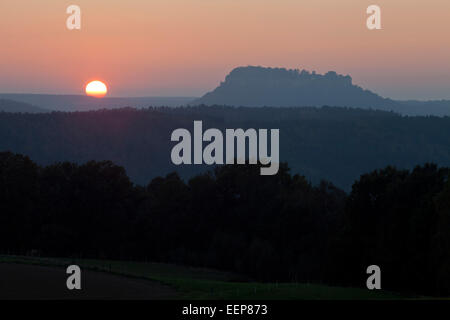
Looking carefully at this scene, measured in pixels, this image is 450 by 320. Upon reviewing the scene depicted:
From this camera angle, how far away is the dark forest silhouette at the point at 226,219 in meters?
76.2

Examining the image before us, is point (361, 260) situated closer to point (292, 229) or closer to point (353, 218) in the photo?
point (353, 218)

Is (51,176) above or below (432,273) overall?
above

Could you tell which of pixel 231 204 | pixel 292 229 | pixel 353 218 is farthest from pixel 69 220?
pixel 353 218

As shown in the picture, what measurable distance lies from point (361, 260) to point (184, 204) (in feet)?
118

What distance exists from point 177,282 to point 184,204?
53.7 metres

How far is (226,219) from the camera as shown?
106m

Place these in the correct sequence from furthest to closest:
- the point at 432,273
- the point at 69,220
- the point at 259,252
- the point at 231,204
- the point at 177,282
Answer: the point at 231,204
the point at 69,220
the point at 259,252
the point at 432,273
the point at 177,282

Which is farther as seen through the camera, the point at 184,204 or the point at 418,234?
the point at 184,204

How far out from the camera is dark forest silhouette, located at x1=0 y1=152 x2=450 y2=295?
3000 inches
